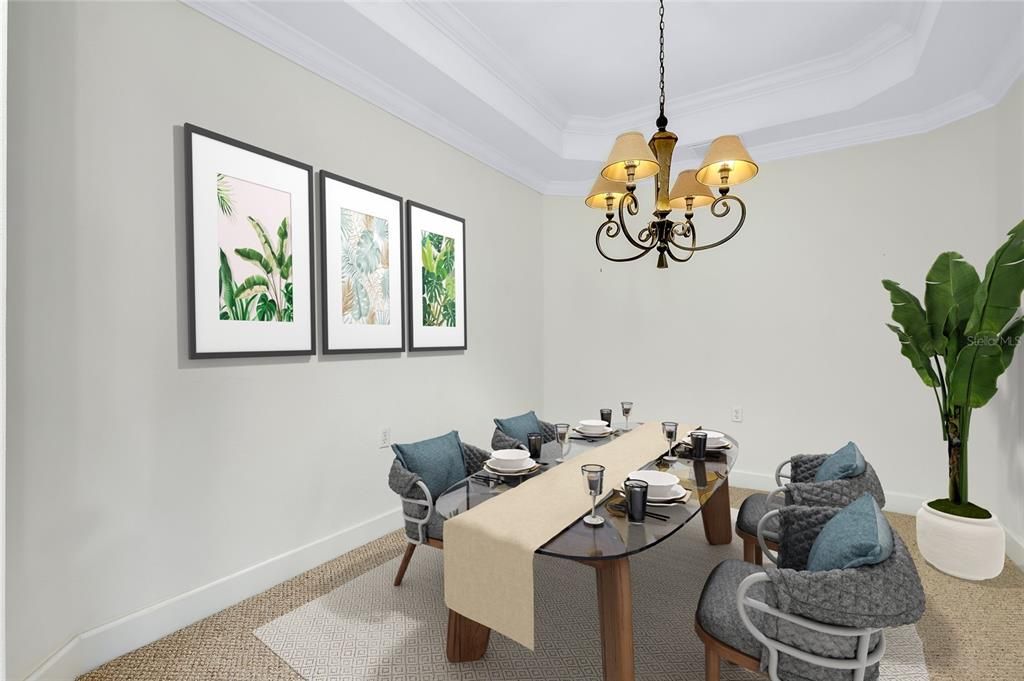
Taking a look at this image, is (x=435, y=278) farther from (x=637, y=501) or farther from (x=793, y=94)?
(x=793, y=94)

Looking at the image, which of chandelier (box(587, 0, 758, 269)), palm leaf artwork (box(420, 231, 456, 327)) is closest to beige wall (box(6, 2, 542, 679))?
palm leaf artwork (box(420, 231, 456, 327))

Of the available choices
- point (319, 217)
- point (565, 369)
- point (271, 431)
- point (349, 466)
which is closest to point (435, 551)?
point (349, 466)

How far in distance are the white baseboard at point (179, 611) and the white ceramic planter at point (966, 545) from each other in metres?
3.22

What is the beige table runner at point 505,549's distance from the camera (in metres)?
1.53

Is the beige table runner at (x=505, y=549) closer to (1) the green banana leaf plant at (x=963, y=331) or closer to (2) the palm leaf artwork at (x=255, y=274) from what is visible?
(2) the palm leaf artwork at (x=255, y=274)

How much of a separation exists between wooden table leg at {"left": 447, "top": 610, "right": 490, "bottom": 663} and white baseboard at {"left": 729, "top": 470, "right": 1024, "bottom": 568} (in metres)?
2.41

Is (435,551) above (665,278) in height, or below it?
below

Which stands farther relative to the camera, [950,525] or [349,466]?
[349,466]

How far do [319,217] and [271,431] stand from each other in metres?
1.17

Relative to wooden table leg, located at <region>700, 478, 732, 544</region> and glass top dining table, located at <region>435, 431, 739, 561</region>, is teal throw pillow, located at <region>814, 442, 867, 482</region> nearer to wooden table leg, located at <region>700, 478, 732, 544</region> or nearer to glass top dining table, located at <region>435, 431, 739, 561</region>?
glass top dining table, located at <region>435, 431, 739, 561</region>

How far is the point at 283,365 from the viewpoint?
2.64 m

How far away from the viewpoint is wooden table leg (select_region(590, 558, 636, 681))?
155 cm

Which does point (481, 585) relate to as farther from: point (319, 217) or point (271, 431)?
point (319, 217)

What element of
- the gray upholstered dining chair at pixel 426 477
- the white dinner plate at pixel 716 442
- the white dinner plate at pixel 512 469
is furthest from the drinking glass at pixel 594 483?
the white dinner plate at pixel 716 442
